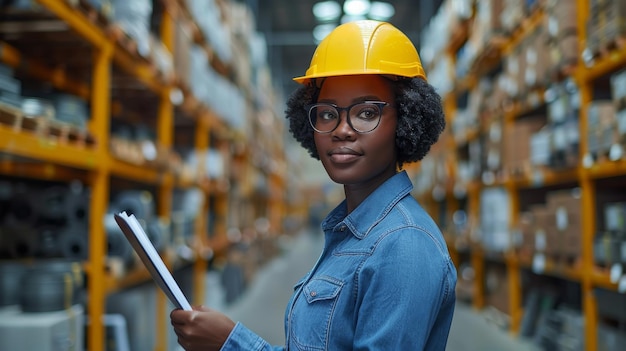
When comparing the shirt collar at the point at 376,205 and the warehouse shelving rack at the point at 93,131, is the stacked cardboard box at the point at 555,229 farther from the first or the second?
the shirt collar at the point at 376,205

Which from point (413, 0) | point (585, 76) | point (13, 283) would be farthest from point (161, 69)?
point (413, 0)

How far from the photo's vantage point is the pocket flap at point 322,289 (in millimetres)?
1258

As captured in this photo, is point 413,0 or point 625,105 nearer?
point 625,105

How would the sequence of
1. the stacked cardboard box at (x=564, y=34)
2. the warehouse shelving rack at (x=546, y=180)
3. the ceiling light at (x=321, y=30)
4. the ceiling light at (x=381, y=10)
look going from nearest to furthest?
the warehouse shelving rack at (x=546, y=180)
the stacked cardboard box at (x=564, y=34)
the ceiling light at (x=381, y=10)
the ceiling light at (x=321, y=30)

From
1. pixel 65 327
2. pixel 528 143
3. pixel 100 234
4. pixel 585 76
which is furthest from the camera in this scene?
pixel 528 143

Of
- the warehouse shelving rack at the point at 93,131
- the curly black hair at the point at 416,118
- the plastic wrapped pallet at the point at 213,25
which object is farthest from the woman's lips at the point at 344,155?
the plastic wrapped pallet at the point at 213,25

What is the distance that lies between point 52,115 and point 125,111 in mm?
2759

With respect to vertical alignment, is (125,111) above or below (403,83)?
above

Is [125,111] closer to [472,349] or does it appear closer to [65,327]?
[65,327]

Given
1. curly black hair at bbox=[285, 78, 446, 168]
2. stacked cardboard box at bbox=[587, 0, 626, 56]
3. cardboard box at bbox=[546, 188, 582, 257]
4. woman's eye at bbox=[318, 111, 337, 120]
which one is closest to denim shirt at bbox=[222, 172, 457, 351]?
curly black hair at bbox=[285, 78, 446, 168]

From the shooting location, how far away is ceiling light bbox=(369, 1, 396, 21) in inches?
568

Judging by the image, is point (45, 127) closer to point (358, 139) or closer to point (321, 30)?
point (358, 139)

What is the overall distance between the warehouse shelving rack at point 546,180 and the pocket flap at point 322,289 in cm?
290

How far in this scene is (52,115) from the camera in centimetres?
295
